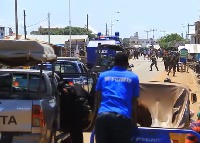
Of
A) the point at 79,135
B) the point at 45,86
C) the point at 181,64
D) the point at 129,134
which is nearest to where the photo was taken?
the point at 129,134

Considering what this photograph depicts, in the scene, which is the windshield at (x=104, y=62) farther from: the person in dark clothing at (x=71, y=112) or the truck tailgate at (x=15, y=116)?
the truck tailgate at (x=15, y=116)

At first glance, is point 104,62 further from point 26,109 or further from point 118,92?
point 118,92

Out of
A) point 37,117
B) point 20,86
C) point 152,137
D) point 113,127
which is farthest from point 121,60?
point 20,86

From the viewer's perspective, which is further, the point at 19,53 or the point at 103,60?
the point at 103,60

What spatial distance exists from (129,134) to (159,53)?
8171 cm

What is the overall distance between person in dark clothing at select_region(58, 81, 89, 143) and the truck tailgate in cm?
125

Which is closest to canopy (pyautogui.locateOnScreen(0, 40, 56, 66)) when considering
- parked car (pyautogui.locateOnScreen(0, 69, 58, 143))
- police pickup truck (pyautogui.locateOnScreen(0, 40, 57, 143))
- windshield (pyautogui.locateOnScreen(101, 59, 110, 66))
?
police pickup truck (pyautogui.locateOnScreen(0, 40, 57, 143))

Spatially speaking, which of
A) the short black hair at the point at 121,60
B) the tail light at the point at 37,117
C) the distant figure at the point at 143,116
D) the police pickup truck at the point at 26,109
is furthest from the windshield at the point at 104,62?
the short black hair at the point at 121,60

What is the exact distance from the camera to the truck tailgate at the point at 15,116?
655 centimetres

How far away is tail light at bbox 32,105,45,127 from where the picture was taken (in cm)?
655

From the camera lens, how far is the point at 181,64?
42219 mm

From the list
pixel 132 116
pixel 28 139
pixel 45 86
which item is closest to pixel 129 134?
pixel 132 116

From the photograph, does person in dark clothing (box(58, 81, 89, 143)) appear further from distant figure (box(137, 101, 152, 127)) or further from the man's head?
the man's head

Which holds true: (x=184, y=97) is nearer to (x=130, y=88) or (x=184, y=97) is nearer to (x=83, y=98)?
(x=83, y=98)
